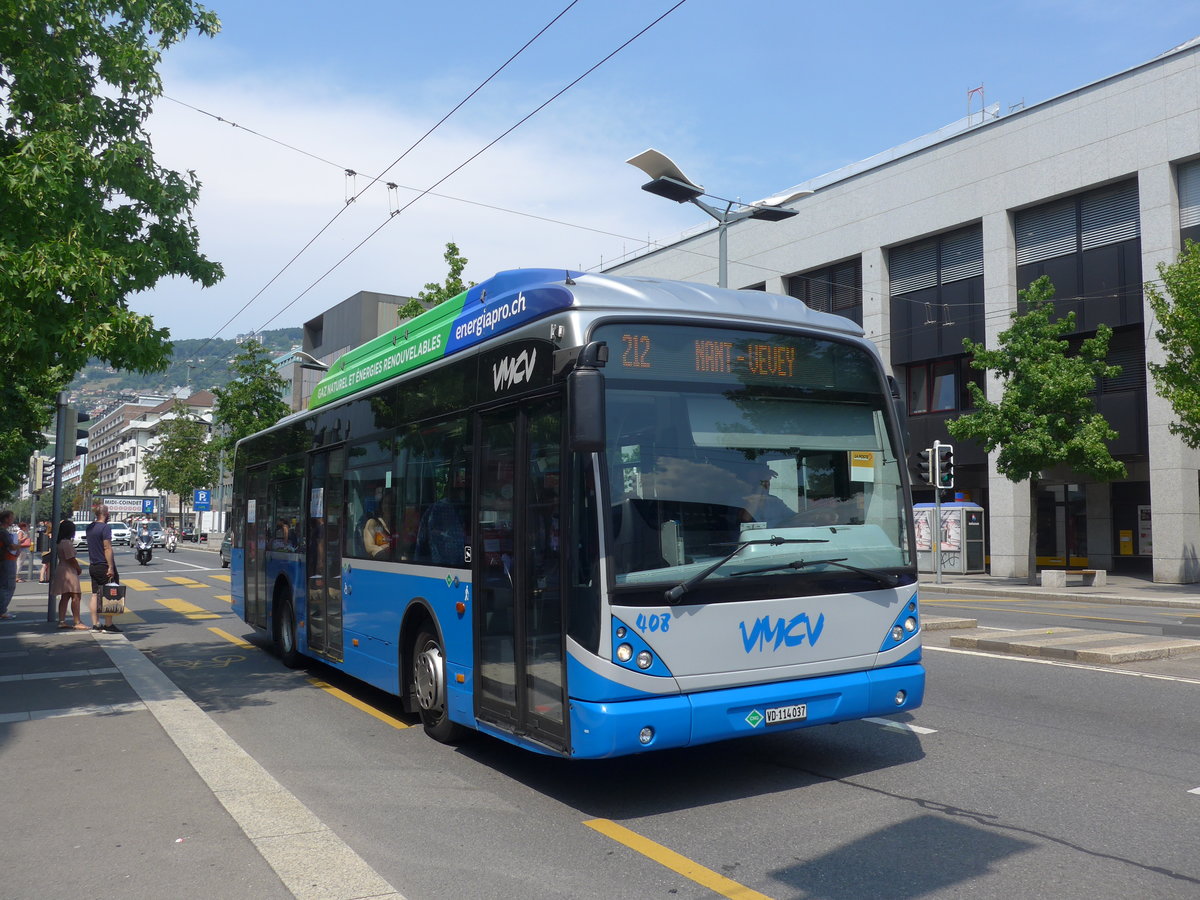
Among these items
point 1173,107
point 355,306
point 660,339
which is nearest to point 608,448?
point 660,339

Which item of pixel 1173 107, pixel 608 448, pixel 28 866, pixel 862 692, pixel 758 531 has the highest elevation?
pixel 1173 107

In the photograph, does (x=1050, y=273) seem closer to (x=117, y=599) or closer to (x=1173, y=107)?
(x=1173, y=107)

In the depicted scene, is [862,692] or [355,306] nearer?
[862,692]

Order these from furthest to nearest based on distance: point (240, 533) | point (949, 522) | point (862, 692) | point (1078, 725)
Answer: point (949, 522) → point (240, 533) → point (1078, 725) → point (862, 692)

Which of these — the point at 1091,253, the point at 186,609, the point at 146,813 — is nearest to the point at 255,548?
the point at 146,813

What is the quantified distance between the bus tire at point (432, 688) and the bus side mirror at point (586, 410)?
2.67 metres

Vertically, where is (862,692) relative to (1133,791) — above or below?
above

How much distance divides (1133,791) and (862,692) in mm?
1557

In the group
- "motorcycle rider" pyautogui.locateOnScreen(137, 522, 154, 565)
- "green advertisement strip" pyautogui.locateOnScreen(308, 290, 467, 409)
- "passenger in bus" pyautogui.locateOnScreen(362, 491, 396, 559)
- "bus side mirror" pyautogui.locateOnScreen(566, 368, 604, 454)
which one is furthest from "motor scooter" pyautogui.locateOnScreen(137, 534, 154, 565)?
"bus side mirror" pyautogui.locateOnScreen(566, 368, 604, 454)

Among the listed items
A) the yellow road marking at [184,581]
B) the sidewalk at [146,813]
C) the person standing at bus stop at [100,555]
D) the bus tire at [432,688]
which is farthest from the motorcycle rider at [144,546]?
the bus tire at [432,688]

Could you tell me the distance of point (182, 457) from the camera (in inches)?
2867

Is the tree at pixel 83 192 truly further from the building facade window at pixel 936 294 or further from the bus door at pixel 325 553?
the building facade window at pixel 936 294

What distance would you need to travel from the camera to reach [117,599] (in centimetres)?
1537

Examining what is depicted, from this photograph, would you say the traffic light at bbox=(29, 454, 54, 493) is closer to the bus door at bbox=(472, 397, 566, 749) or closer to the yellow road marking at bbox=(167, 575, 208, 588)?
the yellow road marking at bbox=(167, 575, 208, 588)
